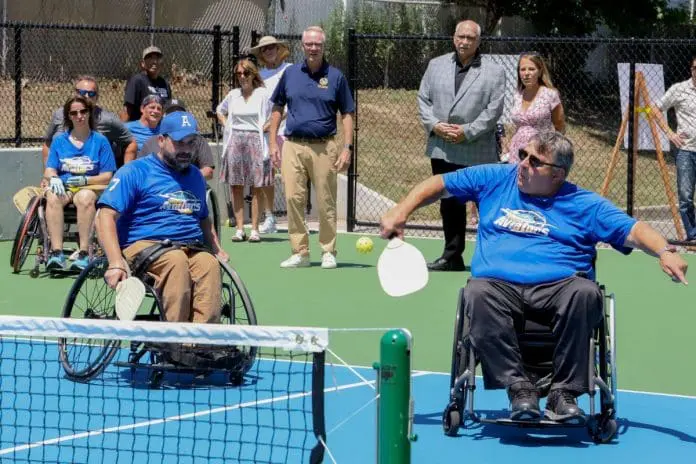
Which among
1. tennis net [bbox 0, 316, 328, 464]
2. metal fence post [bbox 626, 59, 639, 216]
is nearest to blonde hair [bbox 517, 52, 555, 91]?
metal fence post [bbox 626, 59, 639, 216]

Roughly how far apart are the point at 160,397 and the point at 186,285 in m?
0.55

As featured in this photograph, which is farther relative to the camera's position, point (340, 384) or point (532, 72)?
point (532, 72)

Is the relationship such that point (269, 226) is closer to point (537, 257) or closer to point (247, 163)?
point (247, 163)

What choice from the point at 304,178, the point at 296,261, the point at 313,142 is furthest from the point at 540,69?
the point at 296,261

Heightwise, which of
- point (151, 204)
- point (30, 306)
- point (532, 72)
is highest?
point (532, 72)

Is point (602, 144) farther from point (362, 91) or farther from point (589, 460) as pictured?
point (589, 460)

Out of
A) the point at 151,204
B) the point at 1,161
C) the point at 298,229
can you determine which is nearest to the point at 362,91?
the point at 1,161

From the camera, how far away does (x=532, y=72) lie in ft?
33.4

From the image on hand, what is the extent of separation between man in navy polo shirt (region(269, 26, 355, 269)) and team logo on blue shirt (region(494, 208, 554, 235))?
459cm

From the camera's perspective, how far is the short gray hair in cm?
608

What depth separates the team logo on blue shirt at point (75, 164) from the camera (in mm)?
10492

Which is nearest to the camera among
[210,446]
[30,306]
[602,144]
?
[210,446]

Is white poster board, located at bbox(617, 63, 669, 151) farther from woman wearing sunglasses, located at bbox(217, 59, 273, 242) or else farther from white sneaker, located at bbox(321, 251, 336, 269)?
white sneaker, located at bbox(321, 251, 336, 269)

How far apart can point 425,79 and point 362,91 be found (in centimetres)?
1141
